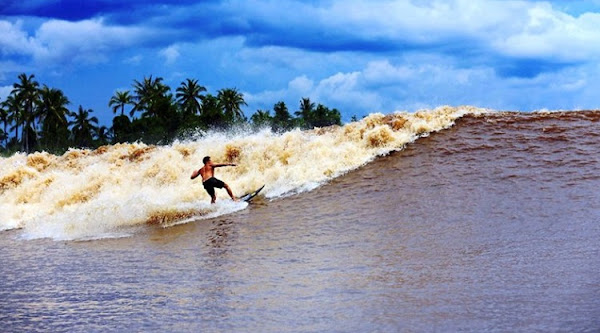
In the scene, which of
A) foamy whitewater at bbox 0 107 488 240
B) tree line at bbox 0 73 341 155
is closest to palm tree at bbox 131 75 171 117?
tree line at bbox 0 73 341 155

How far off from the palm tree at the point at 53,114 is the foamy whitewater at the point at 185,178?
168 feet

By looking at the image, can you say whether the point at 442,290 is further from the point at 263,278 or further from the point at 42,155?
the point at 42,155

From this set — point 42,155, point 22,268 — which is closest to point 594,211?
point 22,268

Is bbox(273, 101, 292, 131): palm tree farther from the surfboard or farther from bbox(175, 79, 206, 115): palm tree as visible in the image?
the surfboard

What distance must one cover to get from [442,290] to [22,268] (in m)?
6.00

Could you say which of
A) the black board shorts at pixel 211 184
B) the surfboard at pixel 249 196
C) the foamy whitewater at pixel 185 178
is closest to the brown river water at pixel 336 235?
the foamy whitewater at pixel 185 178

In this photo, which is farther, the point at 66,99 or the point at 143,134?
the point at 66,99

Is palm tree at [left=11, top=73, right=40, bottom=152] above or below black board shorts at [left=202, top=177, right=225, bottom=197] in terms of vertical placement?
above

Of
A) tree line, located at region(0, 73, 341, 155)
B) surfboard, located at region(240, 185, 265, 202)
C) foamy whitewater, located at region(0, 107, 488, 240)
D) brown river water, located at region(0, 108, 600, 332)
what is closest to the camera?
brown river water, located at region(0, 108, 600, 332)

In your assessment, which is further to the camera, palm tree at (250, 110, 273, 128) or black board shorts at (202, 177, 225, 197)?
palm tree at (250, 110, 273, 128)

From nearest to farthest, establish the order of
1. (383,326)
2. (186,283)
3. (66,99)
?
(383,326), (186,283), (66,99)

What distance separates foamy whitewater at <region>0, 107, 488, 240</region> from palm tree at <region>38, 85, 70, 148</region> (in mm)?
51311

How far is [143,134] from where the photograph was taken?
209 ft

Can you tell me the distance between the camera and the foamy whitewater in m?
13.2
